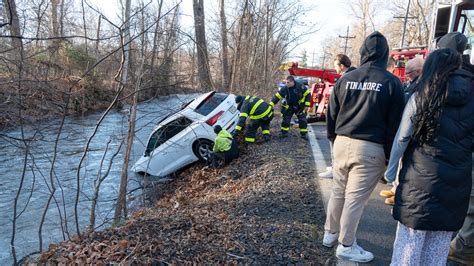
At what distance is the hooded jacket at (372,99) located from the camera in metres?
2.96

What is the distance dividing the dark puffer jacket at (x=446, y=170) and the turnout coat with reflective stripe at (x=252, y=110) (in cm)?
601

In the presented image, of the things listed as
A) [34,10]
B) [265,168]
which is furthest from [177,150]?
[34,10]

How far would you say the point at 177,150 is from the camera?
855 cm

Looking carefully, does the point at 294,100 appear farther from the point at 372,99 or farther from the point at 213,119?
the point at 372,99

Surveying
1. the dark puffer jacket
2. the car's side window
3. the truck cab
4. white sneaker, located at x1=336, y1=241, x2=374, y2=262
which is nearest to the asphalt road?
white sneaker, located at x1=336, y1=241, x2=374, y2=262

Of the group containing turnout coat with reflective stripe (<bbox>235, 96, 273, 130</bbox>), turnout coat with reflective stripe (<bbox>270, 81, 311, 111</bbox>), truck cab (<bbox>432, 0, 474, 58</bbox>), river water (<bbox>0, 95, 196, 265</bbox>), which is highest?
truck cab (<bbox>432, 0, 474, 58</bbox>)

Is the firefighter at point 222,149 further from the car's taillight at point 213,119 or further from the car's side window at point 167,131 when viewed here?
the car's side window at point 167,131

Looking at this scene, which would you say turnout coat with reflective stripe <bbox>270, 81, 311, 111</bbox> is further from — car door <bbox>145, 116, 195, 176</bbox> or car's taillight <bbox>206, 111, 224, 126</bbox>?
car door <bbox>145, 116, 195, 176</bbox>

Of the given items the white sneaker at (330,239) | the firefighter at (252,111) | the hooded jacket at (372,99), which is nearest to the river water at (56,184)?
the firefighter at (252,111)

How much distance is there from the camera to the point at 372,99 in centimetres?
298

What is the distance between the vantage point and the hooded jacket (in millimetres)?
2959

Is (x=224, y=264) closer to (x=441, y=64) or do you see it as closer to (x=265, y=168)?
(x=441, y=64)

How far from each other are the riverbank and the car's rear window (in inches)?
110

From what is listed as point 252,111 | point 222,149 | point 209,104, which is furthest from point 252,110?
point 222,149
